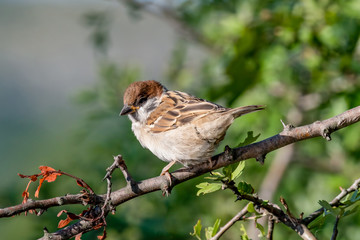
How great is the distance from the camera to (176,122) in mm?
3053

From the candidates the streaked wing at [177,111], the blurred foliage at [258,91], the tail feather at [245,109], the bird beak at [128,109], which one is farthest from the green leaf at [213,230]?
the bird beak at [128,109]

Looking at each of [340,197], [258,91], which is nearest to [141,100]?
[258,91]

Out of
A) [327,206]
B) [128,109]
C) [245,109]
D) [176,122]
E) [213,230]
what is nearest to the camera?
[327,206]

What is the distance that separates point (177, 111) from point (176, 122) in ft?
0.33

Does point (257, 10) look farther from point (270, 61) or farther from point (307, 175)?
point (307, 175)

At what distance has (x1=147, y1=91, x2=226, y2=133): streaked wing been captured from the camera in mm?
2904

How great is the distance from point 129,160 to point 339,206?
6.72ft

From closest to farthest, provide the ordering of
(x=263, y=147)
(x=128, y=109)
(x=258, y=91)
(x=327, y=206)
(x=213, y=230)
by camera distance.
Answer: (x=327, y=206) < (x=213, y=230) < (x=263, y=147) < (x=128, y=109) < (x=258, y=91)

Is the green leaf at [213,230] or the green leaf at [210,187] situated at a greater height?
the green leaf at [210,187]

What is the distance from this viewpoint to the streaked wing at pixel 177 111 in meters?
2.90

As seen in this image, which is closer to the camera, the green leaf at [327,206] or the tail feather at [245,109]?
the green leaf at [327,206]

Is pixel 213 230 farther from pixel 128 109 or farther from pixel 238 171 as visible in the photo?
pixel 128 109

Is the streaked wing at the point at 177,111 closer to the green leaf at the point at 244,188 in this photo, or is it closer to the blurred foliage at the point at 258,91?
the blurred foliage at the point at 258,91

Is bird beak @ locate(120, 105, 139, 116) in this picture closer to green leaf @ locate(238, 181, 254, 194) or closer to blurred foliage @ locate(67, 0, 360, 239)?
blurred foliage @ locate(67, 0, 360, 239)
